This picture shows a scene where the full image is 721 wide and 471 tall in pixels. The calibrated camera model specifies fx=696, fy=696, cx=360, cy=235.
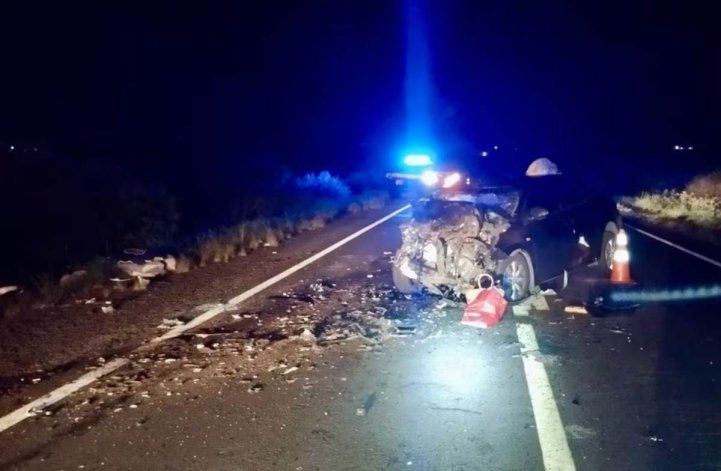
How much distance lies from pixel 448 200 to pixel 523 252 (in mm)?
1319

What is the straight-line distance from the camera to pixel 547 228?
9945 mm

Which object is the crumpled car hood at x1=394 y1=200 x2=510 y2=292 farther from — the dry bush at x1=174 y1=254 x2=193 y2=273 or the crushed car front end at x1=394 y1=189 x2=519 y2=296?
the dry bush at x1=174 y1=254 x2=193 y2=273

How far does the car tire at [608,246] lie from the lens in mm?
11750

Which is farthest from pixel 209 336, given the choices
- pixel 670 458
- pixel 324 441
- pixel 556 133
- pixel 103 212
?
pixel 556 133

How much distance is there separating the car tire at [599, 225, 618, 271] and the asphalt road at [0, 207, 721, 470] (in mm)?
2622

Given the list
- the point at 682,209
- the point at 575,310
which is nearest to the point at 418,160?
the point at 682,209

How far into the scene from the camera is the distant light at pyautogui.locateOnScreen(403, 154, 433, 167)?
2948 centimetres

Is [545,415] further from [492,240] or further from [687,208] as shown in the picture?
[687,208]

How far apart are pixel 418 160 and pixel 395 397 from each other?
972 inches

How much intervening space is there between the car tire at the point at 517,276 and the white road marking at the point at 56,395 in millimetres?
4993

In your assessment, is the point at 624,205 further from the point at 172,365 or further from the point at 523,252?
the point at 172,365

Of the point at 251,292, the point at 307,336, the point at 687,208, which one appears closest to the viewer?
the point at 307,336

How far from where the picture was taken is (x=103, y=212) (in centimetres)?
1770

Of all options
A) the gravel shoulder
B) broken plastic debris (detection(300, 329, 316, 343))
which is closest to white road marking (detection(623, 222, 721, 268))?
the gravel shoulder
